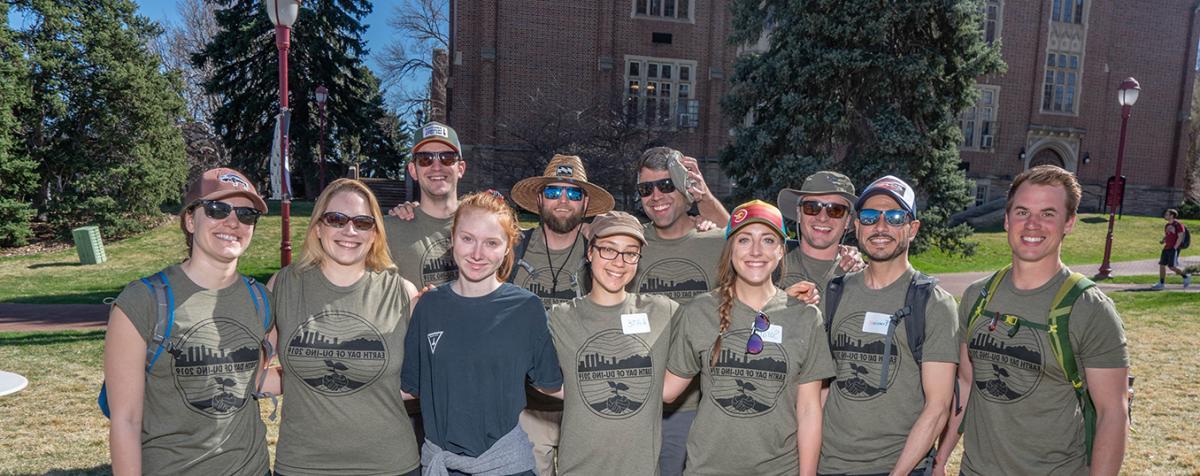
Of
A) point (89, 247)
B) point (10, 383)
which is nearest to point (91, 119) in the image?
point (89, 247)

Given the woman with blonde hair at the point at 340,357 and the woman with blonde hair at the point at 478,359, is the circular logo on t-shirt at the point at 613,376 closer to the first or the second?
the woman with blonde hair at the point at 478,359

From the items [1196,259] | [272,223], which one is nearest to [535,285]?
[272,223]

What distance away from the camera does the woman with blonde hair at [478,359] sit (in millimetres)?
2930

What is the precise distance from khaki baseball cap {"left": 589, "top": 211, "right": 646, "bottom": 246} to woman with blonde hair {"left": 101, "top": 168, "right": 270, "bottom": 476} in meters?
1.62

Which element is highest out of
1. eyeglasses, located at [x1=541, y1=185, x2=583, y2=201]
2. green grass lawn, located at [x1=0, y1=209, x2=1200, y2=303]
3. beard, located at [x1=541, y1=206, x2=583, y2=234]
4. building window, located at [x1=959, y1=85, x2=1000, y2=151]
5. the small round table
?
building window, located at [x1=959, y1=85, x2=1000, y2=151]

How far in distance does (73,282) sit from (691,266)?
61.8ft

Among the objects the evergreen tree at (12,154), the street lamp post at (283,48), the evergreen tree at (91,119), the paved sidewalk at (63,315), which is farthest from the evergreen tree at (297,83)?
the street lamp post at (283,48)

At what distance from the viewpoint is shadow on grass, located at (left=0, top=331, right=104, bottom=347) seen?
9984 mm

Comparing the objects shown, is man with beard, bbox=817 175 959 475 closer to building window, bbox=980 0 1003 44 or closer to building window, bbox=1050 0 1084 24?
building window, bbox=980 0 1003 44

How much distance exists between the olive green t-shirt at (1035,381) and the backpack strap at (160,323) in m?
3.71

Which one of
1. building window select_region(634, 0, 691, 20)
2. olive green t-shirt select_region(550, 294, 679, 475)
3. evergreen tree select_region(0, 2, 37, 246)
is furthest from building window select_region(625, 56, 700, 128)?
olive green t-shirt select_region(550, 294, 679, 475)

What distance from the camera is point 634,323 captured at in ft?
10.6

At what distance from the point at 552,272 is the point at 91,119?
2688cm

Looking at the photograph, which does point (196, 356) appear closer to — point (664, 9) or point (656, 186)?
point (656, 186)
